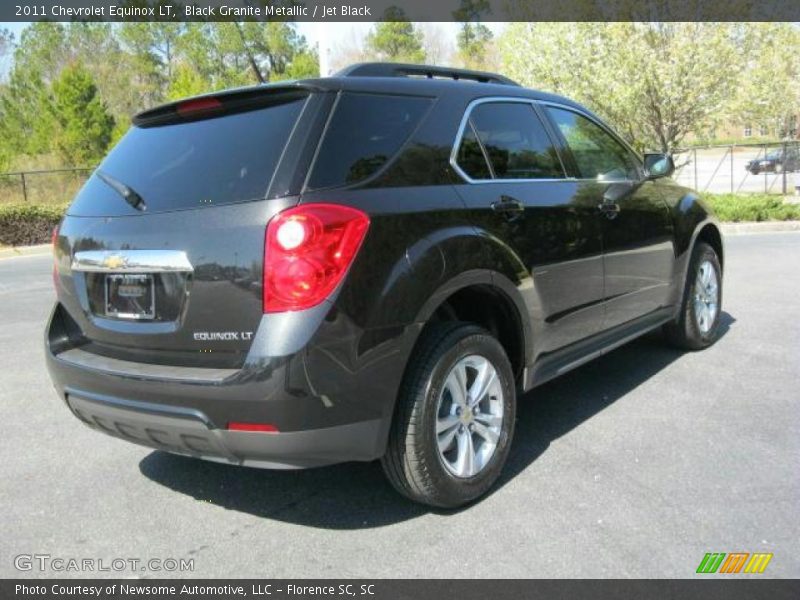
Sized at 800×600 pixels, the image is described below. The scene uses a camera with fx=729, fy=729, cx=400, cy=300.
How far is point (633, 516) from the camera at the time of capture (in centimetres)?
317

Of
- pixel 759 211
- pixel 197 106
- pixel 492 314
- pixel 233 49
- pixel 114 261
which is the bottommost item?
pixel 759 211

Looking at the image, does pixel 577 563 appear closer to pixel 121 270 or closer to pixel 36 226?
pixel 121 270

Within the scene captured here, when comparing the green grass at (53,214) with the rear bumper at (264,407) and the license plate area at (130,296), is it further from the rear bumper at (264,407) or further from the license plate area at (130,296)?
the license plate area at (130,296)

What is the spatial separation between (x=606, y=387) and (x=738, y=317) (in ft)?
8.89

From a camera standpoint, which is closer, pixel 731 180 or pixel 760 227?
pixel 760 227

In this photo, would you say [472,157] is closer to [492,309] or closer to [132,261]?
[492,309]

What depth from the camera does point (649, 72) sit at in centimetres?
1972

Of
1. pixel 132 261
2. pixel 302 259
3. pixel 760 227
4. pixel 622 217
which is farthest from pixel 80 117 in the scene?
pixel 302 259

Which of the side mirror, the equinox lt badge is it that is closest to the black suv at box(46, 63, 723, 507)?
the equinox lt badge

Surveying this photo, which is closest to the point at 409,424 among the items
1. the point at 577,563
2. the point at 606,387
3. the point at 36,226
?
the point at 577,563

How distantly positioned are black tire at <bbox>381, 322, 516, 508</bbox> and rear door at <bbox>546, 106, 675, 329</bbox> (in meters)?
1.49

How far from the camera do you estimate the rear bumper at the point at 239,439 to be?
2713mm

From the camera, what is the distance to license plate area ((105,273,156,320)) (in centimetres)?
294

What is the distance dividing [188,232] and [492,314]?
1589 millimetres
